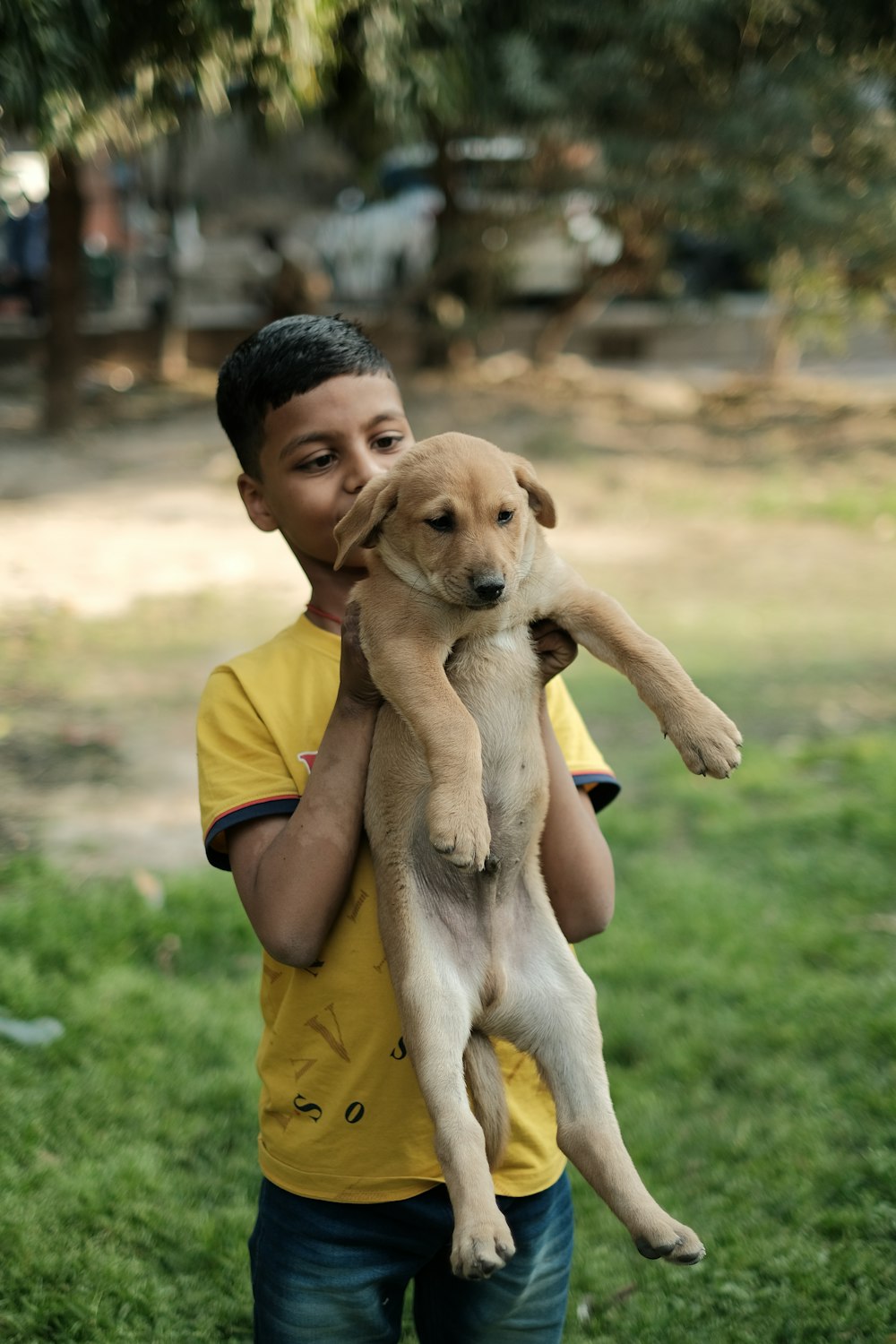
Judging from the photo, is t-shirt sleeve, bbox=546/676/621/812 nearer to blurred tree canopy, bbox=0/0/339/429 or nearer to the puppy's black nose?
the puppy's black nose

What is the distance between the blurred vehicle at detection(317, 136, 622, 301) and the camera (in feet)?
40.1

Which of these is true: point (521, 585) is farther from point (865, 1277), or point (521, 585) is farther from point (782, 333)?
point (782, 333)

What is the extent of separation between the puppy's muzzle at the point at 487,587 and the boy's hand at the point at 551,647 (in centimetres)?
18

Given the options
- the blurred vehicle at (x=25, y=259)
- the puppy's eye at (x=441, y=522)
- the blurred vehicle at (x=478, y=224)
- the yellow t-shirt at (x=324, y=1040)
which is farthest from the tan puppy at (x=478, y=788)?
the blurred vehicle at (x=25, y=259)

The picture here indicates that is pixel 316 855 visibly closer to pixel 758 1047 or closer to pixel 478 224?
pixel 758 1047

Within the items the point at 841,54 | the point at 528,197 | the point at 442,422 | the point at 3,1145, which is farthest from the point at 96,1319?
the point at 528,197

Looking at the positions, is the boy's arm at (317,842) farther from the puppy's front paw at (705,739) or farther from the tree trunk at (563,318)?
the tree trunk at (563,318)

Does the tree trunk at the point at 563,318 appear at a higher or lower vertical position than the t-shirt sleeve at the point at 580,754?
lower

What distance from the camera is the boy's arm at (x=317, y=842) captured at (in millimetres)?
1971

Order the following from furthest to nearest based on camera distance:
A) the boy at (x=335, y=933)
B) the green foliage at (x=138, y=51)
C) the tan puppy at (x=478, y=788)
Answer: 1. the green foliage at (x=138, y=51)
2. the boy at (x=335, y=933)
3. the tan puppy at (x=478, y=788)

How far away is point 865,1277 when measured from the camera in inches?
114

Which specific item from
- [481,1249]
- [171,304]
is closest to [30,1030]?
[481,1249]

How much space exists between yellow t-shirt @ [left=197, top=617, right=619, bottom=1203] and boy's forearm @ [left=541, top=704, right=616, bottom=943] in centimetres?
26

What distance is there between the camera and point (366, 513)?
209 centimetres
